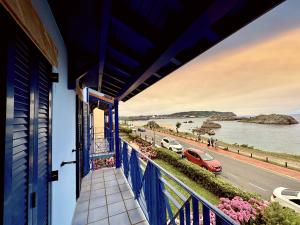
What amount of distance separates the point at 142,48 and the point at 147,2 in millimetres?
687

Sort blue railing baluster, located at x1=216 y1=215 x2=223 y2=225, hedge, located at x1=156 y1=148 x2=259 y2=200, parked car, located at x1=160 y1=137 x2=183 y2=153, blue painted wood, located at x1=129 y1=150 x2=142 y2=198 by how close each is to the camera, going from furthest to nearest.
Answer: parked car, located at x1=160 y1=137 x2=183 y2=153
hedge, located at x1=156 y1=148 x2=259 y2=200
blue painted wood, located at x1=129 y1=150 x2=142 y2=198
blue railing baluster, located at x1=216 y1=215 x2=223 y2=225

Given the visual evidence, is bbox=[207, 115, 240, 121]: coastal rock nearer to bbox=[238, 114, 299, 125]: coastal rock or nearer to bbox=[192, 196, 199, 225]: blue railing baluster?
bbox=[238, 114, 299, 125]: coastal rock

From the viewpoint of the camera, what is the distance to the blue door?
29.4 inches

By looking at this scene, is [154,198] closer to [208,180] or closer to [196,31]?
[196,31]

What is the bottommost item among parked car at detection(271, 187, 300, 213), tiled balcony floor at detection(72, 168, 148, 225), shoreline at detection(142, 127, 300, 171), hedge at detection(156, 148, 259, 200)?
shoreline at detection(142, 127, 300, 171)

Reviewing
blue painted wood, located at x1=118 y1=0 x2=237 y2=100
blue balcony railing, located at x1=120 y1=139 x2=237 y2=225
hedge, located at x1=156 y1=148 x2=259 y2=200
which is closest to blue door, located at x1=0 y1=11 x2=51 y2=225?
blue painted wood, located at x1=118 y1=0 x2=237 y2=100

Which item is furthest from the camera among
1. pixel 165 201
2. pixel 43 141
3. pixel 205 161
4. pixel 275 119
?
pixel 275 119

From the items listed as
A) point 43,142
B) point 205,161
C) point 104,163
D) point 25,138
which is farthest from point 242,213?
point 205,161

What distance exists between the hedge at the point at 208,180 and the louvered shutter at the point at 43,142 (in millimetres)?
6737

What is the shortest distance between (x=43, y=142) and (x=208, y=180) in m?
8.23

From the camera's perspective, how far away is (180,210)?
170cm

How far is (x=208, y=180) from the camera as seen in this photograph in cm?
Answer: 785

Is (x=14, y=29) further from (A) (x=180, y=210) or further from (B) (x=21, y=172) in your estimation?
(A) (x=180, y=210)

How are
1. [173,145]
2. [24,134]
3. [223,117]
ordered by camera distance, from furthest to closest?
[223,117]
[173,145]
[24,134]
